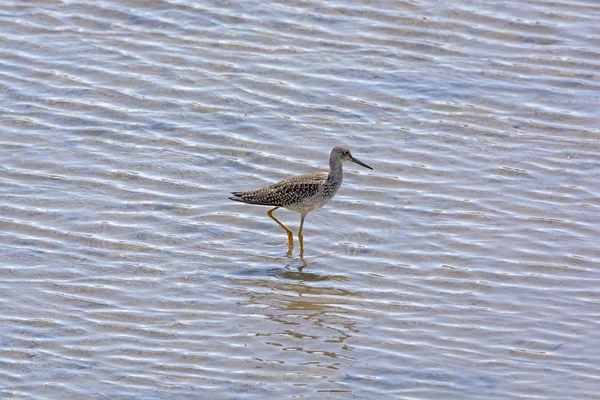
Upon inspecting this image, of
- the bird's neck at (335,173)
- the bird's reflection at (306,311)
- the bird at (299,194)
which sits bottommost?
the bird's reflection at (306,311)

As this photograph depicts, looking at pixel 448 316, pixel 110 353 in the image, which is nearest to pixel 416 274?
pixel 448 316

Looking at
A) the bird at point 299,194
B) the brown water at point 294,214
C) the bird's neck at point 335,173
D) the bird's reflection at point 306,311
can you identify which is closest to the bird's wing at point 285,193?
the bird at point 299,194

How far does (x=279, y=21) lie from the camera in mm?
15305

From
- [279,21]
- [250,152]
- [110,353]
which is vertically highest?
[279,21]

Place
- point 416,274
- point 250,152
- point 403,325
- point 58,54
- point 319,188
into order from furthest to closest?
point 58,54 → point 250,152 → point 319,188 → point 416,274 → point 403,325

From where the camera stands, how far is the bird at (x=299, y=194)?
10953 millimetres

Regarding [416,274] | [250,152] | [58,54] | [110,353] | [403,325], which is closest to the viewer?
[110,353]

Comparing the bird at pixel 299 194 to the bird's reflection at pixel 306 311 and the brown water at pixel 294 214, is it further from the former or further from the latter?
the bird's reflection at pixel 306 311

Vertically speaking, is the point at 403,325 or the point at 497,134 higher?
the point at 497,134

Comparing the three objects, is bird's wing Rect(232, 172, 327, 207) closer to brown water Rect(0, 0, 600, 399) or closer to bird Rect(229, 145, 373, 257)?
bird Rect(229, 145, 373, 257)

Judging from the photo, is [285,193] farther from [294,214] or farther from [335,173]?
[294,214]

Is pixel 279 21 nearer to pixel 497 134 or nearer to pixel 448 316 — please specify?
pixel 497 134

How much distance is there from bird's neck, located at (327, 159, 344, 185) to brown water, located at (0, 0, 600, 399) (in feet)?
1.61

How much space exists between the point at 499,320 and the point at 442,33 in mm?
6425
